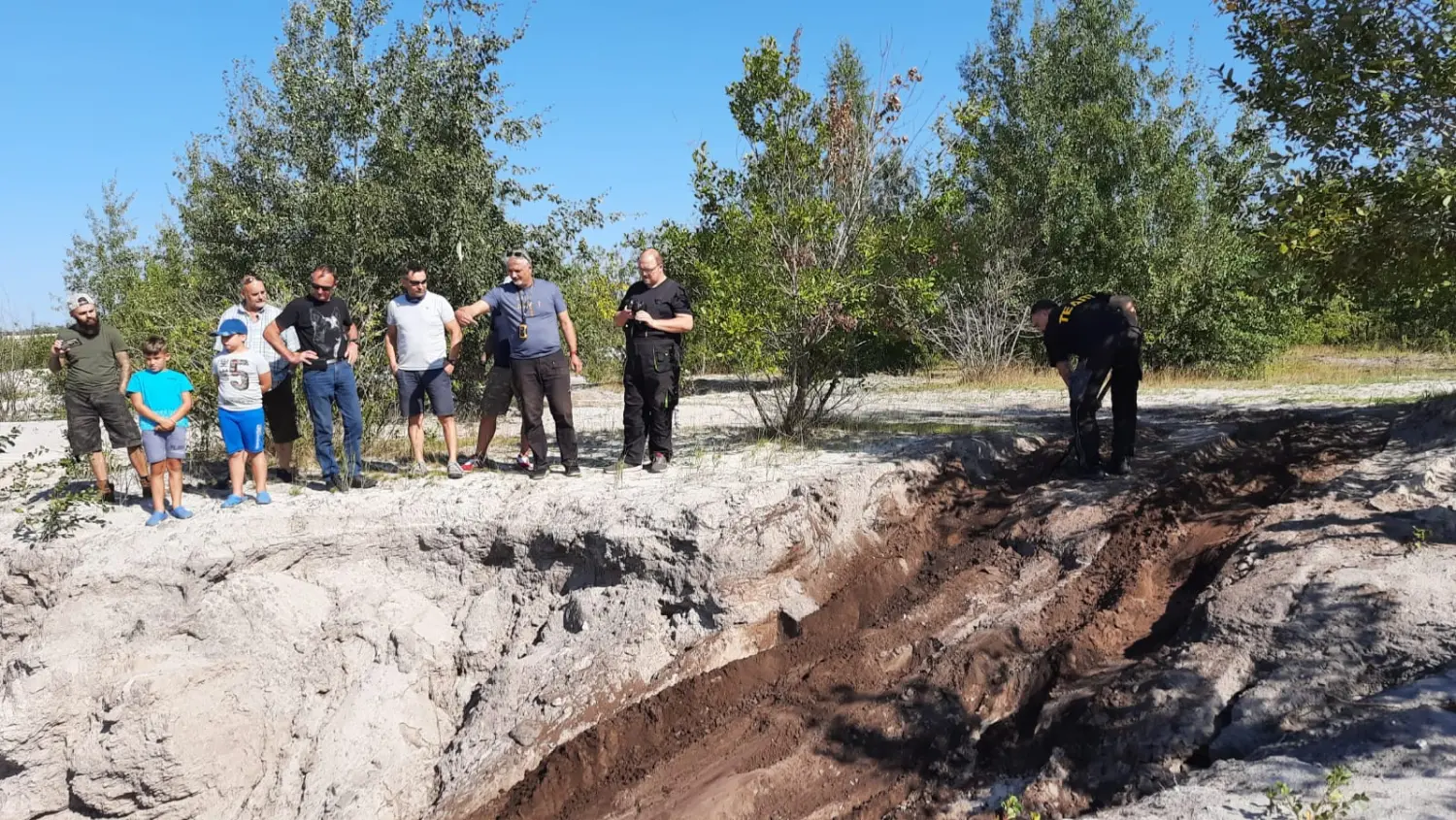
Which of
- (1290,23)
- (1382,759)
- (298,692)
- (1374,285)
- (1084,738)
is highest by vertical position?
(1290,23)

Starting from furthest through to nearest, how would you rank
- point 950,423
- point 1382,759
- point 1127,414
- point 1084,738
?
point 950,423, point 1127,414, point 1084,738, point 1382,759

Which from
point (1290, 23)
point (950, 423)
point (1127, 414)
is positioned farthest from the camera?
point (950, 423)

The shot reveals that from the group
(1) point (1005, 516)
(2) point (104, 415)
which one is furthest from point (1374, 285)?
(2) point (104, 415)

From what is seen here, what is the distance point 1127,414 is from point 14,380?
1940 cm

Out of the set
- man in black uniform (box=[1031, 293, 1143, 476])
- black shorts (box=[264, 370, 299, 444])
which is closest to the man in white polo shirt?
black shorts (box=[264, 370, 299, 444])

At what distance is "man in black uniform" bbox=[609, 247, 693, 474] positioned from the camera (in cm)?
→ 765

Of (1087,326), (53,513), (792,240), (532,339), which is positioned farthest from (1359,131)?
(53,513)

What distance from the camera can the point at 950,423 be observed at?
10.1m

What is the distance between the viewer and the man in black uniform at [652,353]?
7652 millimetres

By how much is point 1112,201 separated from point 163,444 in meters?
15.8

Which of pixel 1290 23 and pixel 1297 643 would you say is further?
pixel 1290 23

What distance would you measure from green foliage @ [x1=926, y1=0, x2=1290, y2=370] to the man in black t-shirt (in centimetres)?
1124

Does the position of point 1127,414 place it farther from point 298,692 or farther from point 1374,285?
point 298,692

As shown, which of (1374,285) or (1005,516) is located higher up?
(1374,285)
